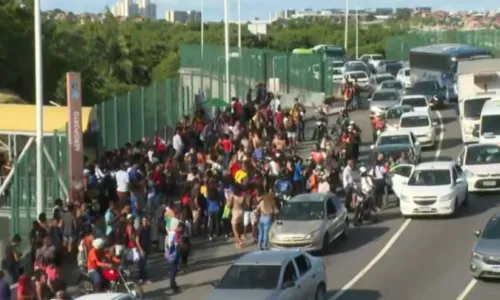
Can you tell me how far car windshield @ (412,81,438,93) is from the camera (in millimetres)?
60122

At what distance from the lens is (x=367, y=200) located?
1291 inches

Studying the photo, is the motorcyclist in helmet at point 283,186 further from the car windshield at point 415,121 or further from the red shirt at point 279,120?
the car windshield at point 415,121

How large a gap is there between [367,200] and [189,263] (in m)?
6.42

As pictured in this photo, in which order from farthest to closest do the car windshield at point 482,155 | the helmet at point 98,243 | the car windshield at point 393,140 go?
the car windshield at point 393,140, the car windshield at point 482,155, the helmet at point 98,243

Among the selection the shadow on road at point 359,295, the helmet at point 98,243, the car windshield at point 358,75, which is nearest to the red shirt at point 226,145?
the shadow on road at point 359,295

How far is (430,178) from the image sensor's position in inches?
1308

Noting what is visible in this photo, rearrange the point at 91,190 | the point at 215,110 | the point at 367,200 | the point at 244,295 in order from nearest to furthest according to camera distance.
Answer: the point at 244,295 < the point at 91,190 < the point at 367,200 < the point at 215,110

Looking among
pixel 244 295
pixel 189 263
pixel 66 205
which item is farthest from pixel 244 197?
pixel 244 295

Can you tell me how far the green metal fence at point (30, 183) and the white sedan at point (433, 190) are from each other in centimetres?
920

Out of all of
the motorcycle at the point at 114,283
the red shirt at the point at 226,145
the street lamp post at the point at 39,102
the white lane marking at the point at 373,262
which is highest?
the street lamp post at the point at 39,102

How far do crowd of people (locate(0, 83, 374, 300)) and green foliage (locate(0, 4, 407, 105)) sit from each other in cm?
2922

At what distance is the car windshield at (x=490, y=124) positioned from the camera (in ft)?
135

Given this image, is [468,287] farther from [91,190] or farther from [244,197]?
[91,190]

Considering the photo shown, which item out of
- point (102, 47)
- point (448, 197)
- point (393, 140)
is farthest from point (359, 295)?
point (102, 47)
